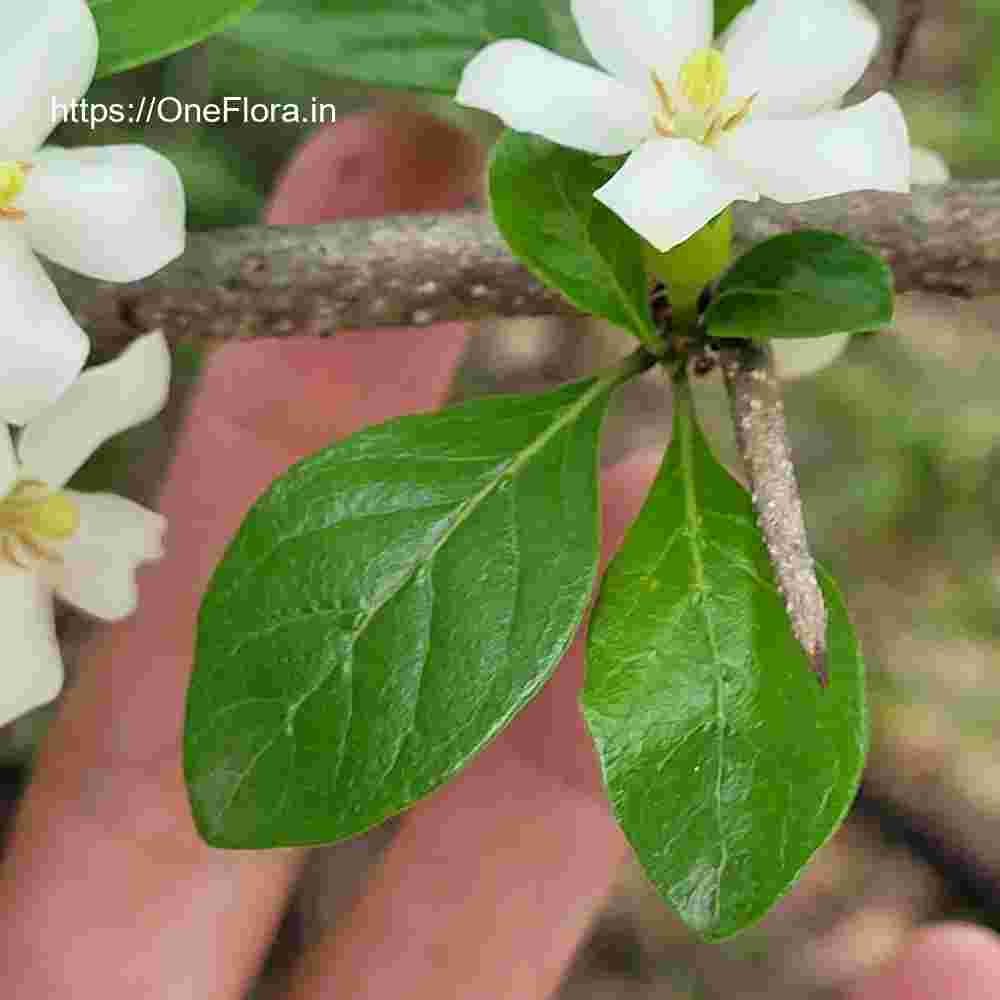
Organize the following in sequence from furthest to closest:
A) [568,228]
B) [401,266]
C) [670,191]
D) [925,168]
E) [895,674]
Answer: [895,674]
[925,168]
[401,266]
[568,228]
[670,191]

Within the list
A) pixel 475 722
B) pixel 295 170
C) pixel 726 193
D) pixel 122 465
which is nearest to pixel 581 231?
pixel 726 193

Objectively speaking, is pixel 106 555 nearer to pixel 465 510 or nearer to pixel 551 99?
pixel 465 510

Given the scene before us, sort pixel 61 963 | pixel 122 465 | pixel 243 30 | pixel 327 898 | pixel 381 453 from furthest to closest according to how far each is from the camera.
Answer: pixel 327 898
pixel 122 465
pixel 61 963
pixel 243 30
pixel 381 453

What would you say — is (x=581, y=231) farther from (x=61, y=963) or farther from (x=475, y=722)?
(x=61, y=963)

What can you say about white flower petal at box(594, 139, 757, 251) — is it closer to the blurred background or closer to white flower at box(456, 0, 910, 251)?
white flower at box(456, 0, 910, 251)

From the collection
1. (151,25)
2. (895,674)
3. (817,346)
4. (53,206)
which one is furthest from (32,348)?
(895,674)

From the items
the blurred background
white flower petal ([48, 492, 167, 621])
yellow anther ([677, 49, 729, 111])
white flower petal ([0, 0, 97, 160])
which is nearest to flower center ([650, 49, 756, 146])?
yellow anther ([677, 49, 729, 111])

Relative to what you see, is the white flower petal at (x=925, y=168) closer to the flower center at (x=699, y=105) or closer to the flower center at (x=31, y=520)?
the flower center at (x=699, y=105)
